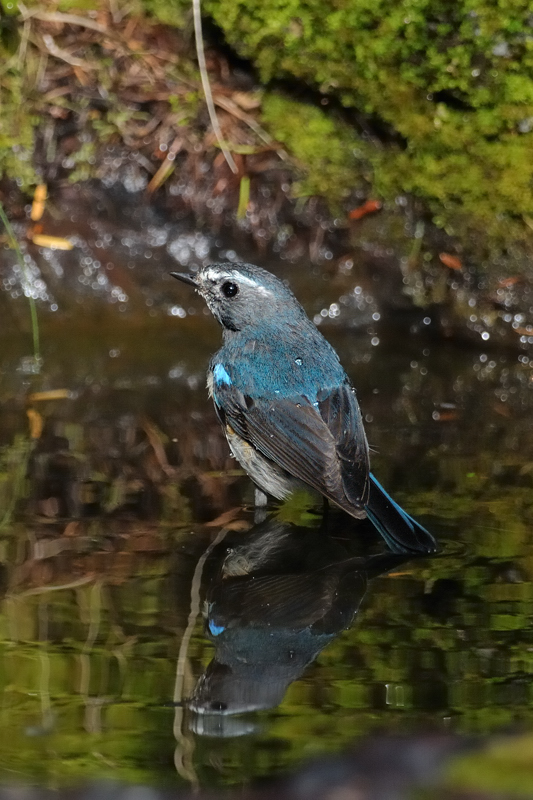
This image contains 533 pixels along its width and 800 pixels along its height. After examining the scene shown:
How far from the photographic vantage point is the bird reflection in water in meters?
3.10

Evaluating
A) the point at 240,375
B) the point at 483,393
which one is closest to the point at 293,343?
the point at 240,375

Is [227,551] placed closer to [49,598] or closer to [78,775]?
[49,598]

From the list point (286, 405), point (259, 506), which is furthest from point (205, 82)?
point (259, 506)

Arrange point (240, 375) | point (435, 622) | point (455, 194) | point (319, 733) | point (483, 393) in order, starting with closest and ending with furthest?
point (319, 733) → point (435, 622) → point (240, 375) → point (483, 393) → point (455, 194)

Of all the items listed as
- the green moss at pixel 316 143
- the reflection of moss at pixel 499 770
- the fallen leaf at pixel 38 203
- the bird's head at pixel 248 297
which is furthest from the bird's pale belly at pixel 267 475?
the fallen leaf at pixel 38 203

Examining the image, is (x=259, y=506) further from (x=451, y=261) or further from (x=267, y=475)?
(x=451, y=261)

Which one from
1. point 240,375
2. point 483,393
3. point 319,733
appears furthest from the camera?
point 483,393

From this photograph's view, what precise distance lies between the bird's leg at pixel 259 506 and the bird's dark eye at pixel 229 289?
1102 mm

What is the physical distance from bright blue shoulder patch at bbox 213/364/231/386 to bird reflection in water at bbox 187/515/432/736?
79 cm

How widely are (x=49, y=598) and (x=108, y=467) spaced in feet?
4.42

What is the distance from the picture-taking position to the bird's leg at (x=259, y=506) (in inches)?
179

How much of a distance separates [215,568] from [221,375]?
1.24 m

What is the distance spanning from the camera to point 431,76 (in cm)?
646

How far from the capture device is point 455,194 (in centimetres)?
680
